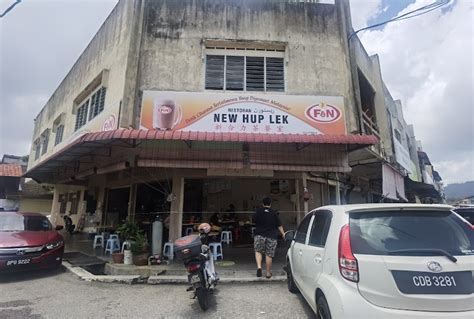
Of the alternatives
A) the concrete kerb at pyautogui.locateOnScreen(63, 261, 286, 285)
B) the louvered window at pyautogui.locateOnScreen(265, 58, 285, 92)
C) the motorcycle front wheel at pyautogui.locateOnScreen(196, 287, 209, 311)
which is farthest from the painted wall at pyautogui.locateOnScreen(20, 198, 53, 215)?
the motorcycle front wheel at pyautogui.locateOnScreen(196, 287, 209, 311)

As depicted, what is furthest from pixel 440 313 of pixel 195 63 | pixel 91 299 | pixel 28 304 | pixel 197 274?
pixel 195 63

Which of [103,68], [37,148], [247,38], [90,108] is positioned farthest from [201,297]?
[37,148]

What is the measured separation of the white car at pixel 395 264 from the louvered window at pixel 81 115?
12463mm

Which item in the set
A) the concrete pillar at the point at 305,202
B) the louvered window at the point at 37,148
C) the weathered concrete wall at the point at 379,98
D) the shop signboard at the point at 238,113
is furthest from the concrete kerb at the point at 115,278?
the louvered window at the point at 37,148

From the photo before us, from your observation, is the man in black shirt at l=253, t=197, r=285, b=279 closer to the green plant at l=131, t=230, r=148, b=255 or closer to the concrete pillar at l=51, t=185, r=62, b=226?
the green plant at l=131, t=230, r=148, b=255

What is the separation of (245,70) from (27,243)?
749 cm

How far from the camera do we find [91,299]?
5508 mm

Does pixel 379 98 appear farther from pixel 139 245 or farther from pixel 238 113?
pixel 139 245

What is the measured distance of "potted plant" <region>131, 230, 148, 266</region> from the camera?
773cm

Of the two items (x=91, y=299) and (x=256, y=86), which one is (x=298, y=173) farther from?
(x=91, y=299)

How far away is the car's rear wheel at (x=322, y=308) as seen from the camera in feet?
10.5

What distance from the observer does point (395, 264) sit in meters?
2.86

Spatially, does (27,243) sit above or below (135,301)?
above

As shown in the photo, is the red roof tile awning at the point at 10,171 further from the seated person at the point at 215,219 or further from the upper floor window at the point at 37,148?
the seated person at the point at 215,219
